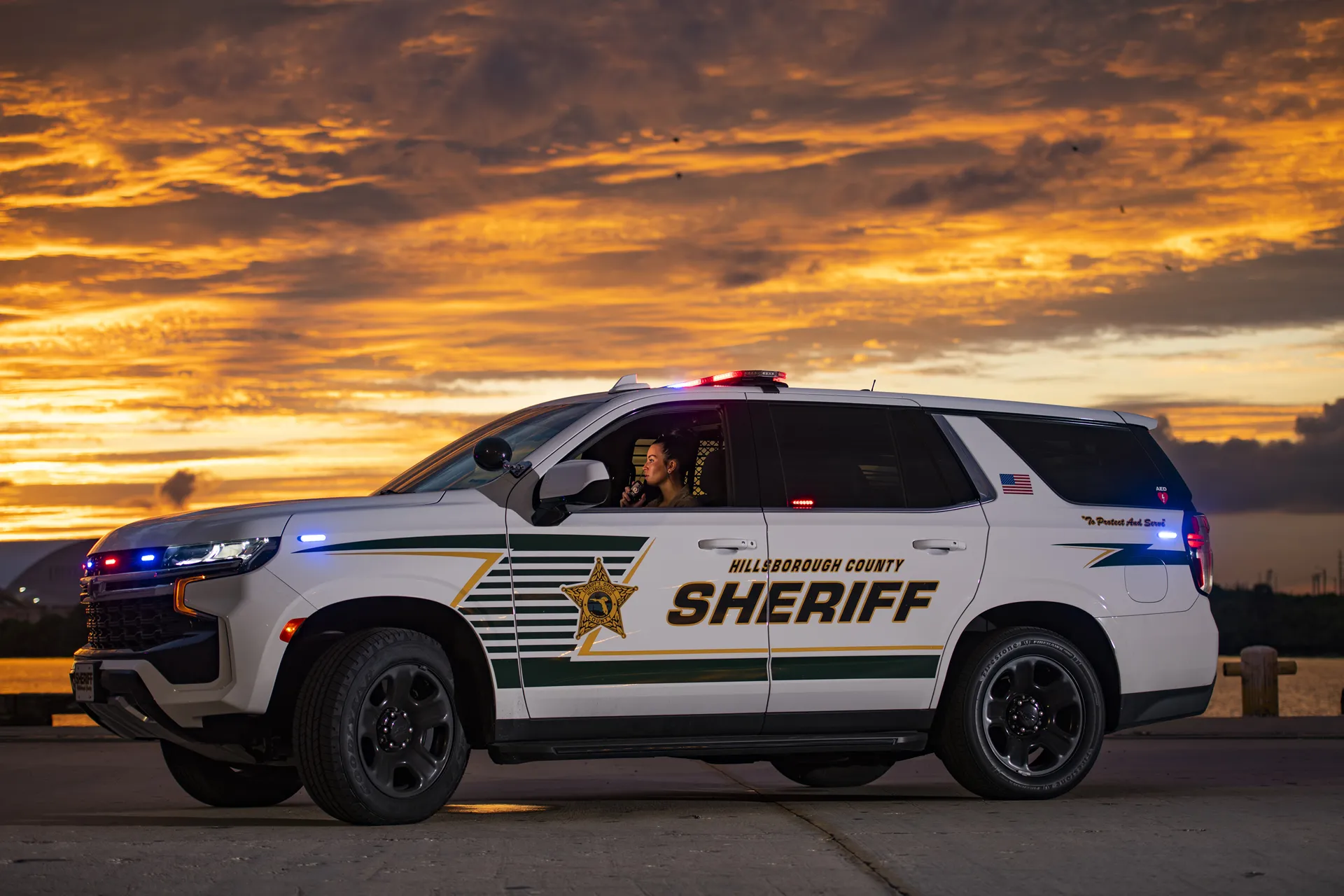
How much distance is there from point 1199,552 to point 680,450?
130 inches

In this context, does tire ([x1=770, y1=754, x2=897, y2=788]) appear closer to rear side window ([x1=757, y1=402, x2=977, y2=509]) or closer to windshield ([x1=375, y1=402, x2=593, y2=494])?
rear side window ([x1=757, y1=402, x2=977, y2=509])

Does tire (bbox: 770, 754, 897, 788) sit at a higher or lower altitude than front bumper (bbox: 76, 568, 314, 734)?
lower

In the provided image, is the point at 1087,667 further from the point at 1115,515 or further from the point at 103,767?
the point at 103,767

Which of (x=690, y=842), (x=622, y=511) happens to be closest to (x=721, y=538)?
(x=622, y=511)

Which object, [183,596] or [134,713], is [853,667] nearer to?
[183,596]

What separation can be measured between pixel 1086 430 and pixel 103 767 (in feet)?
25.8

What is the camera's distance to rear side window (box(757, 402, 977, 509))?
31.5 ft

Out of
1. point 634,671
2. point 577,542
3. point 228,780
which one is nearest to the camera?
point 577,542

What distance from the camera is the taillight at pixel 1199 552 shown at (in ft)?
35.5

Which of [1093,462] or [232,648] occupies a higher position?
[1093,462]

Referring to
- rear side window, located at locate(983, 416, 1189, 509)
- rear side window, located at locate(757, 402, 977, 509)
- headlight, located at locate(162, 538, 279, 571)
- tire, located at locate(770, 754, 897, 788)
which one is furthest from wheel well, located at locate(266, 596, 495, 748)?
rear side window, located at locate(983, 416, 1189, 509)

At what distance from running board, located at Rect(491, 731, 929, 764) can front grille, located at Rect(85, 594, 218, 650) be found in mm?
1549

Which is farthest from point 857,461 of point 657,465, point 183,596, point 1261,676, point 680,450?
point 1261,676

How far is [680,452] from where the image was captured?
9719mm
